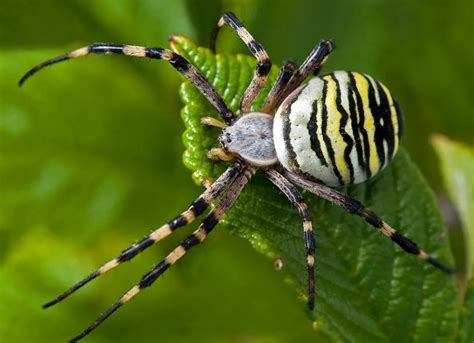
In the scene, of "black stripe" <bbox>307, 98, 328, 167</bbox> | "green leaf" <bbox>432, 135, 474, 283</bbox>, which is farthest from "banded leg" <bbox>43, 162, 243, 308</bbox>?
"green leaf" <bbox>432, 135, 474, 283</bbox>

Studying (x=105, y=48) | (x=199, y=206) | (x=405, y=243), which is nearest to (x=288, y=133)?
(x=199, y=206)

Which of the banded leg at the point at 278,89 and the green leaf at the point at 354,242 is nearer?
the green leaf at the point at 354,242

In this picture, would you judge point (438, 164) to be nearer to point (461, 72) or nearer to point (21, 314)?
point (461, 72)

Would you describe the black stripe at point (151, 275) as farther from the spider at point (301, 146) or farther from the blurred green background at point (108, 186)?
the blurred green background at point (108, 186)

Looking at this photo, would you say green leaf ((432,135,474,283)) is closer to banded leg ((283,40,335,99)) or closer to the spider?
the spider

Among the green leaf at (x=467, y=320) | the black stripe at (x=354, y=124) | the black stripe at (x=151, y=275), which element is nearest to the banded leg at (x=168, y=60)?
the black stripe at (x=354, y=124)

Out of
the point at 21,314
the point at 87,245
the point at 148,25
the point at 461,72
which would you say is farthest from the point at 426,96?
the point at 21,314

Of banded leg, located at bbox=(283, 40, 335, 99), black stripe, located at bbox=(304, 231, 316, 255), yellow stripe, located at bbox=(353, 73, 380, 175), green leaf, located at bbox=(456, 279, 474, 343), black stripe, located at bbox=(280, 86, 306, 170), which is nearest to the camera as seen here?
green leaf, located at bbox=(456, 279, 474, 343)
